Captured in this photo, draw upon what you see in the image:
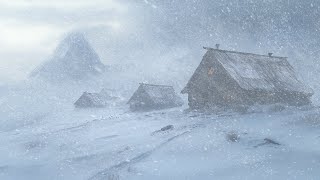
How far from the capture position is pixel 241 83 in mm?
26922

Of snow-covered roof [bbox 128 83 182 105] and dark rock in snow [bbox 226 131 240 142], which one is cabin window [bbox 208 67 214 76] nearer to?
dark rock in snow [bbox 226 131 240 142]

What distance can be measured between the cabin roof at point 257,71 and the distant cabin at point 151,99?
1181 cm

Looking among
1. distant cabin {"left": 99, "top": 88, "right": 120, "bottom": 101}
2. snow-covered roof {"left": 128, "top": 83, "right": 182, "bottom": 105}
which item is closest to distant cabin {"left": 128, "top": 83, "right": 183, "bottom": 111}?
snow-covered roof {"left": 128, "top": 83, "right": 182, "bottom": 105}

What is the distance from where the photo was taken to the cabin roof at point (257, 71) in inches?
1100

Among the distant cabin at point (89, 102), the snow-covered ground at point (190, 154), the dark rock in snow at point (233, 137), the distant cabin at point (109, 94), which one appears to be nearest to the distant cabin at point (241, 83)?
the snow-covered ground at point (190, 154)

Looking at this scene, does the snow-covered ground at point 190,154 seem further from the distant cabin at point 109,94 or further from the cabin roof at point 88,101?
the distant cabin at point 109,94

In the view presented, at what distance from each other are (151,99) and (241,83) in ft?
56.5

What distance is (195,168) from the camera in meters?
12.7

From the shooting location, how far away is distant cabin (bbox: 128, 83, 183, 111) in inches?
1687

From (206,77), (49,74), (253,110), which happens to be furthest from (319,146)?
(49,74)

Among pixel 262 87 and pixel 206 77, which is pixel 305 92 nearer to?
pixel 262 87

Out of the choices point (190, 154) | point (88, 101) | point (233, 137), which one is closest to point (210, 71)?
point (233, 137)

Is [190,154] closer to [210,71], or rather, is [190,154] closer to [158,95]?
[210,71]

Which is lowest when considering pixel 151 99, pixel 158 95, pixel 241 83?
pixel 151 99
